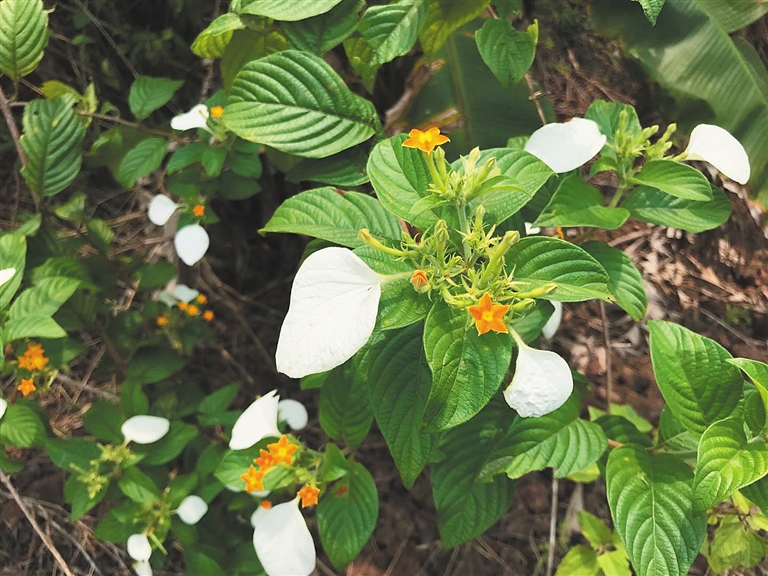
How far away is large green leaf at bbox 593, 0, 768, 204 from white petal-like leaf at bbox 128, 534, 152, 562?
1.75m

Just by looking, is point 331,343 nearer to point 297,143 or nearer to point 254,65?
point 297,143

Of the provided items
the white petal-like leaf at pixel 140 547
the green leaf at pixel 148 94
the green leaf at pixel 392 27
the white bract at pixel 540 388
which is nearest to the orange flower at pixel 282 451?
the white petal-like leaf at pixel 140 547

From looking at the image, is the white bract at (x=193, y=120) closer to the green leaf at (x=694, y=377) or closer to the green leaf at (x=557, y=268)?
the green leaf at (x=557, y=268)

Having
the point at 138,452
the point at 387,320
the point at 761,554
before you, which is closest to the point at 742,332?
the point at 761,554

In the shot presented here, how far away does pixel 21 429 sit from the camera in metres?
1.24

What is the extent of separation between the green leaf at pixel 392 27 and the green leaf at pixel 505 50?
15cm

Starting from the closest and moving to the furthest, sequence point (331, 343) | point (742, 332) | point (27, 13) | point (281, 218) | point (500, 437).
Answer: point (331, 343)
point (281, 218)
point (500, 437)
point (27, 13)
point (742, 332)

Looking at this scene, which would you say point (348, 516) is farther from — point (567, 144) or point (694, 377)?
point (567, 144)

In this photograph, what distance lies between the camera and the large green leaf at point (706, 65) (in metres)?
1.43

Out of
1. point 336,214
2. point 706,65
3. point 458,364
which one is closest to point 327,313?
point 458,364

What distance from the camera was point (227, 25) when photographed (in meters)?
1.19

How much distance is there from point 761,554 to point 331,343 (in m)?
1.15

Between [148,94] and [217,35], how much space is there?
0.31 m

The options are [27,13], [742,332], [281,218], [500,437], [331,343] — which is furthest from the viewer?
[742,332]
